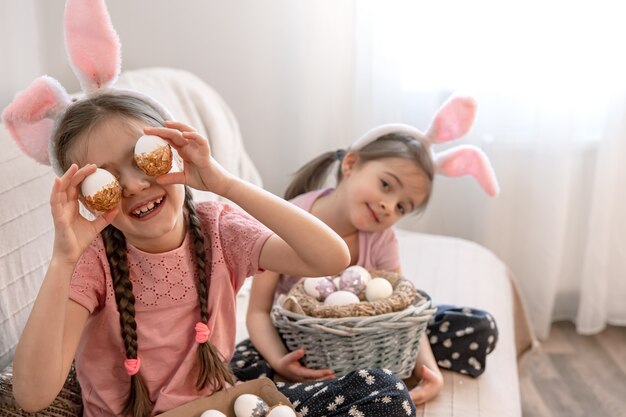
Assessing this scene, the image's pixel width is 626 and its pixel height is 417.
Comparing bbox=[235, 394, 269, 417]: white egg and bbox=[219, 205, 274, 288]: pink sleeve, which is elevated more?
bbox=[219, 205, 274, 288]: pink sleeve

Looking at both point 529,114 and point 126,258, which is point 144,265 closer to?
point 126,258

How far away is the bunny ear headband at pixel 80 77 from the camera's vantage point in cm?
114

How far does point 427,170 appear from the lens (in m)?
1.69

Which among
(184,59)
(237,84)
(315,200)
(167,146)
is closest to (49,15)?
(184,59)

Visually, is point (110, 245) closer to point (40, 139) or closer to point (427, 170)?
point (40, 139)

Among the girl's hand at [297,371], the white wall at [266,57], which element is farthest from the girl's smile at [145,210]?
the white wall at [266,57]

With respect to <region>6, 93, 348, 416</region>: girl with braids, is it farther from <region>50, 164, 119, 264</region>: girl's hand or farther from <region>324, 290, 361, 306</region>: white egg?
<region>324, 290, 361, 306</region>: white egg

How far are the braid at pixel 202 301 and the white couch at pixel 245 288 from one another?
1.18ft

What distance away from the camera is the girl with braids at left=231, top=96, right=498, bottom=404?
1.60 metres

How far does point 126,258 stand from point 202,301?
0.47 ft

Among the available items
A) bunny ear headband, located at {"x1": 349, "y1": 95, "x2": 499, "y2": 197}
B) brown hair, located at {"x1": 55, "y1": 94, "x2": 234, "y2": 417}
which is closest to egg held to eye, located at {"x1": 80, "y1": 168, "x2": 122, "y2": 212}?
brown hair, located at {"x1": 55, "y1": 94, "x2": 234, "y2": 417}

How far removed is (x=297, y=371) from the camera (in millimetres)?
1445

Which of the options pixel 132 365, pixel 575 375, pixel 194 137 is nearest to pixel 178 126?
pixel 194 137

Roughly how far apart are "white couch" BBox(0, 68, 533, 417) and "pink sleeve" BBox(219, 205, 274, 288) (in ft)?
1.32
